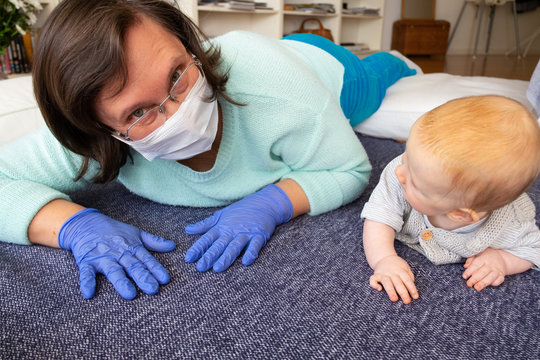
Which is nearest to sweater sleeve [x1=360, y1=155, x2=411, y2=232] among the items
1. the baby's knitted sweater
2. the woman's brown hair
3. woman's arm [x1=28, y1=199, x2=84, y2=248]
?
the baby's knitted sweater

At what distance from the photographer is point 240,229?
31.8 inches

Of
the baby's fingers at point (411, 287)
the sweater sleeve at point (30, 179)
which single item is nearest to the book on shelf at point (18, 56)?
the sweater sleeve at point (30, 179)

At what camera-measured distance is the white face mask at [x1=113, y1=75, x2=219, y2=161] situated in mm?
741

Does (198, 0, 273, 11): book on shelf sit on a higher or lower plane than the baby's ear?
higher

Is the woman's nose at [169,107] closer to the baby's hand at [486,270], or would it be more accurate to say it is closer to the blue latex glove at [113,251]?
the blue latex glove at [113,251]

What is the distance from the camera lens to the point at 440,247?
744 mm

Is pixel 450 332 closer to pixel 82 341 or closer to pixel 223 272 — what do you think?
pixel 223 272

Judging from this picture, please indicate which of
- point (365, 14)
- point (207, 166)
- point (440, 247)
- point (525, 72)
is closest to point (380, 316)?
point (440, 247)

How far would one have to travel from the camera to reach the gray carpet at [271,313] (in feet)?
1.85

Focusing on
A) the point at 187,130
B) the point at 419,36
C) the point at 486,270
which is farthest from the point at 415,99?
the point at 419,36

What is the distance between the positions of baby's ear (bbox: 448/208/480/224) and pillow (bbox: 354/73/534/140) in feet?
2.92

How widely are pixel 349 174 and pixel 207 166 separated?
1.15ft

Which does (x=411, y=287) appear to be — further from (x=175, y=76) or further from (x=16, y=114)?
(x=16, y=114)

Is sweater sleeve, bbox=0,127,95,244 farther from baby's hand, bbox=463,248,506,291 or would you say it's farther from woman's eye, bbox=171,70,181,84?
baby's hand, bbox=463,248,506,291
